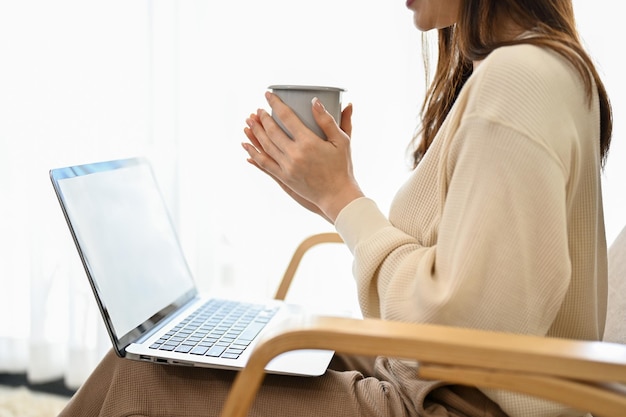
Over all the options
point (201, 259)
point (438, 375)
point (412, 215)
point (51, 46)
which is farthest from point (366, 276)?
point (51, 46)

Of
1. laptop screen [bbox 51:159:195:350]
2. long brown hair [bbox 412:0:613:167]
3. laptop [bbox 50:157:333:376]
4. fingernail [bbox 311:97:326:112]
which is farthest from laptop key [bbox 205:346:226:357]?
long brown hair [bbox 412:0:613:167]

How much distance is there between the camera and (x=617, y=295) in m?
1.02

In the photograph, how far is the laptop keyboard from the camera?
865 mm

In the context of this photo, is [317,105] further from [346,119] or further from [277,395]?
[277,395]

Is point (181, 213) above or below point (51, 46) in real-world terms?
below

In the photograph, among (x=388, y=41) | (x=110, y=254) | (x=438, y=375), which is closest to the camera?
(x=438, y=375)

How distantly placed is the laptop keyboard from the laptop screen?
5cm

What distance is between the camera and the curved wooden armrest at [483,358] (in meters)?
0.56

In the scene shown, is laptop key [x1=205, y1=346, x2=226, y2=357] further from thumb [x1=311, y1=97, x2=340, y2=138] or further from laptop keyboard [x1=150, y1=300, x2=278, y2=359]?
thumb [x1=311, y1=97, x2=340, y2=138]

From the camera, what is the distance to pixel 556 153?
26.4 inches

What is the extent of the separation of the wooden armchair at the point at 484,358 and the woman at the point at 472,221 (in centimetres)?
9

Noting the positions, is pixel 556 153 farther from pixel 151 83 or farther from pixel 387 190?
pixel 151 83

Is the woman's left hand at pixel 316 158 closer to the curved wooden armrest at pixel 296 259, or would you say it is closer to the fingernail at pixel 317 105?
the fingernail at pixel 317 105

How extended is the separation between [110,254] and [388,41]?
3.26 ft
